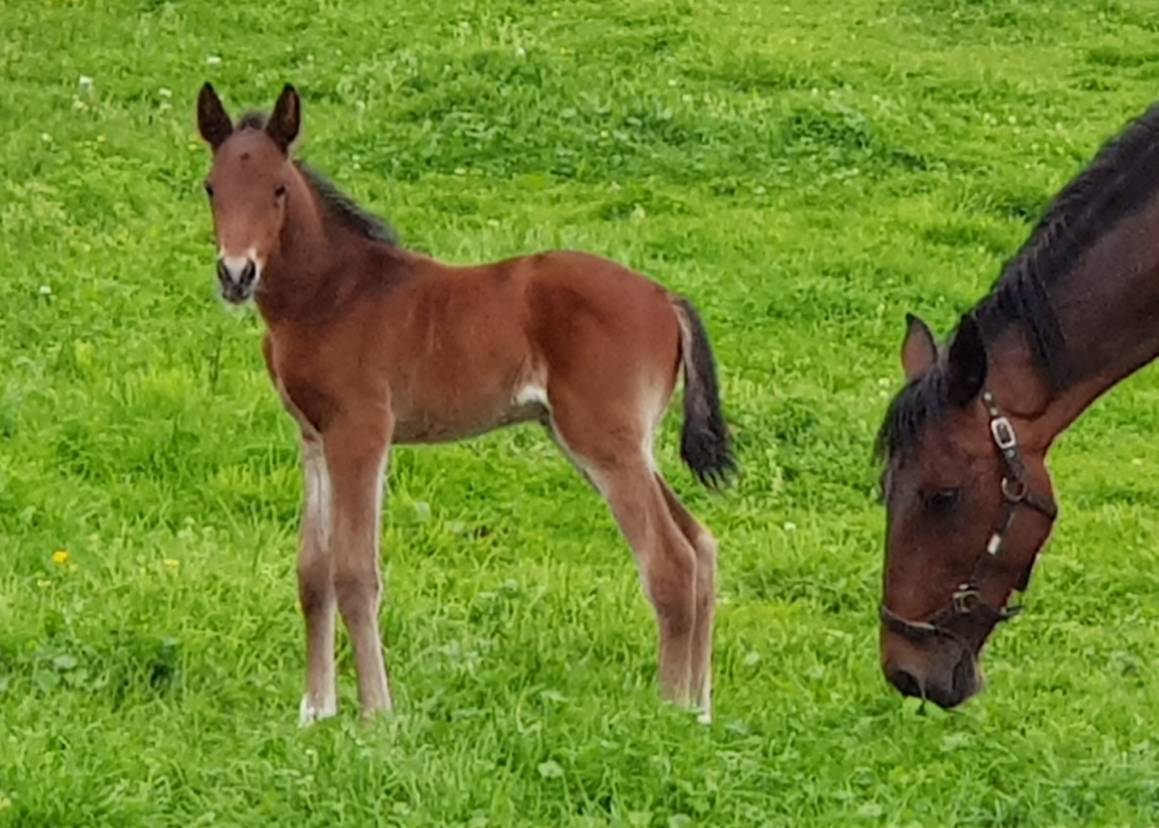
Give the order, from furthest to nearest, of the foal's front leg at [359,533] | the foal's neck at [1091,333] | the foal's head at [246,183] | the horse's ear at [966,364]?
the foal's front leg at [359,533] → the foal's head at [246,183] → the foal's neck at [1091,333] → the horse's ear at [966,364]

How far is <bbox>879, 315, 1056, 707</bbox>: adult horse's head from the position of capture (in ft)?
16.6

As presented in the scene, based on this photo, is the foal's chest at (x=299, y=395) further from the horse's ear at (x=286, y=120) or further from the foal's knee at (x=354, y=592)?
the horse's ear at (x=286, y=120)

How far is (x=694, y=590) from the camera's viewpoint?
18.5 feet

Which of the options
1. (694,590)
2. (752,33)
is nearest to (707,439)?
(694,590)

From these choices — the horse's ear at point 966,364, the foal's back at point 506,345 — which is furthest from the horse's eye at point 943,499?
the foal's back at point 506,345

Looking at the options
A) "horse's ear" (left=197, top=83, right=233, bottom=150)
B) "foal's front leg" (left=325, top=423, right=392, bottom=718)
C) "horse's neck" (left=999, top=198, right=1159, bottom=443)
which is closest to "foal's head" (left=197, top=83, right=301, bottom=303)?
"horse's ear" (left=197, top=83, right=233, bottom=150)

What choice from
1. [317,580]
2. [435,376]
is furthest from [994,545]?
[317,580]

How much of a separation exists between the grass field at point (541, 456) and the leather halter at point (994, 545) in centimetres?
21

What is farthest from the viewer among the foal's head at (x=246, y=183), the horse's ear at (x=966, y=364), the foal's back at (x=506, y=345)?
the foal's back at (x=506, y=345)

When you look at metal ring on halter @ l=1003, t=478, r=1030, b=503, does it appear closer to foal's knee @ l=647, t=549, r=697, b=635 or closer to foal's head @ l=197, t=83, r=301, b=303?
foal's knee @ l=647, t=549, r=697, b=635

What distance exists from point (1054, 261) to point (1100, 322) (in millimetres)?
188

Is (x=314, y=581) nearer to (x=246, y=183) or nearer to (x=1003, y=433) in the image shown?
(x=246, y=183)

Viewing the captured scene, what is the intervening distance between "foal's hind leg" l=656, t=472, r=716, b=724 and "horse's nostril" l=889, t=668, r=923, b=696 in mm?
536

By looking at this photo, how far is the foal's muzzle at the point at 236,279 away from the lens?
5.15 m
